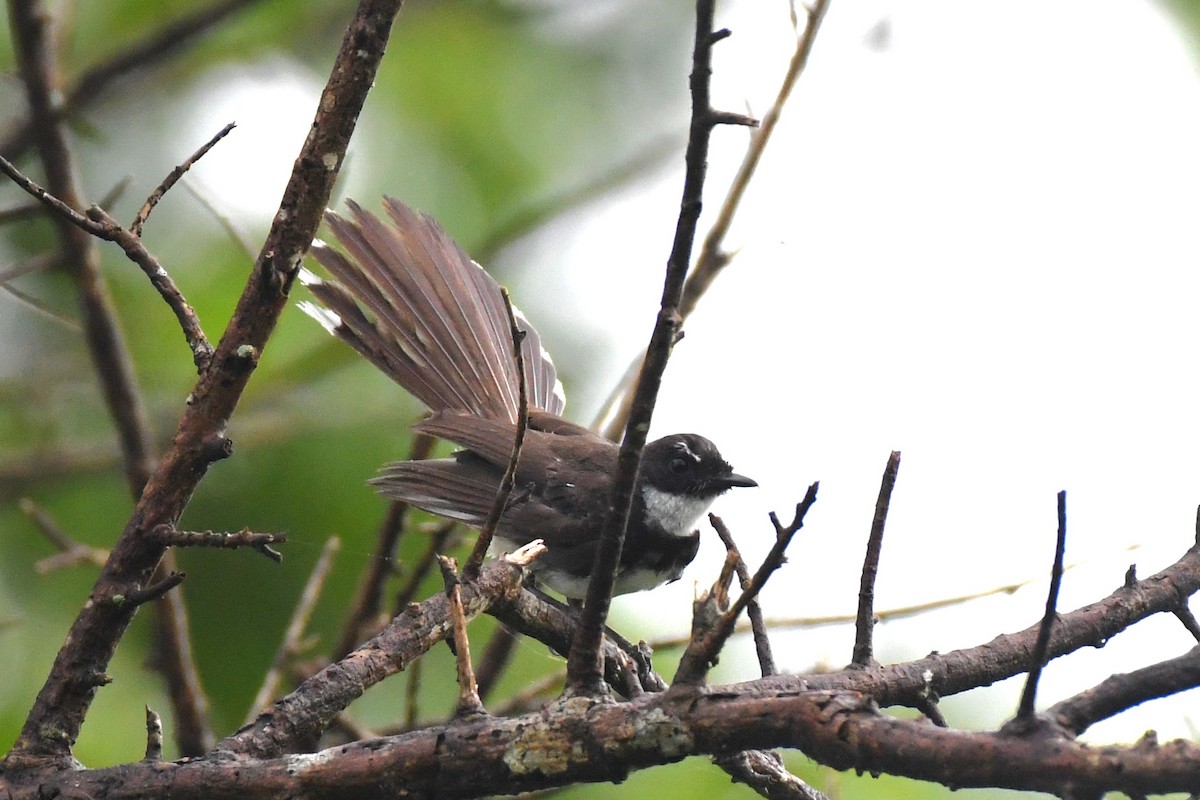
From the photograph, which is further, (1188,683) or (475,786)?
(475,786)

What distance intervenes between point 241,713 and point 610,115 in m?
3.50

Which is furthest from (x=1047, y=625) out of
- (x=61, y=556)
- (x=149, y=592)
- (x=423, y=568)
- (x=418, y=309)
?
(x=61, y=556)

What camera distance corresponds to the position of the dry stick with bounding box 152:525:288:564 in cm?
173

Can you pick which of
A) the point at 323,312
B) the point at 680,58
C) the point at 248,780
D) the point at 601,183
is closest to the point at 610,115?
the point at 680,58

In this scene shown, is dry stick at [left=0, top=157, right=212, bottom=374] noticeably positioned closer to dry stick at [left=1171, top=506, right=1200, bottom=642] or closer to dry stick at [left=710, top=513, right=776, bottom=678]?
dry stick at [left=710, top=513, right=776, bottom=678]

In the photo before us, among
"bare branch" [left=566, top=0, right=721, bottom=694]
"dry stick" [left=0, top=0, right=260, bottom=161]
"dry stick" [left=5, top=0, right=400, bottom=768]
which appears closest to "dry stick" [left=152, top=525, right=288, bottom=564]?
"dry stick" [left=5, top=0, right=400, bottom=768]

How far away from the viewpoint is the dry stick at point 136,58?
3.52 metres

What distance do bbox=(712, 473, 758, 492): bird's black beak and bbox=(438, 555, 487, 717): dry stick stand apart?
2113mm

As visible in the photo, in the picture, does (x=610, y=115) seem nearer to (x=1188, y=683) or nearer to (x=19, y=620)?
(x=19, y=620)

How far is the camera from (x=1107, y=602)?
2234 millimetres

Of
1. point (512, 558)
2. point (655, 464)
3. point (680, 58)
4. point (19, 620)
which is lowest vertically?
point (512, 558)

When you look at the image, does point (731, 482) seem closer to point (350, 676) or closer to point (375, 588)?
point (375, 588)

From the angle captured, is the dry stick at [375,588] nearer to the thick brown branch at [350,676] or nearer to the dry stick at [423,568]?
the dry stick at [423,568]

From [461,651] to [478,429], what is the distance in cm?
205
